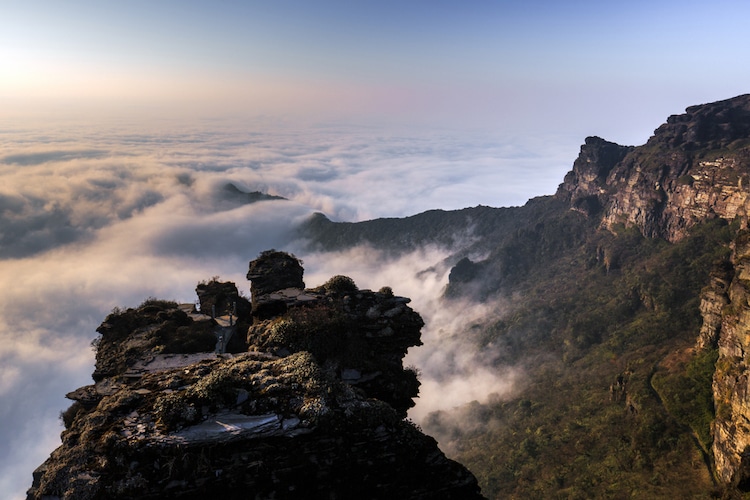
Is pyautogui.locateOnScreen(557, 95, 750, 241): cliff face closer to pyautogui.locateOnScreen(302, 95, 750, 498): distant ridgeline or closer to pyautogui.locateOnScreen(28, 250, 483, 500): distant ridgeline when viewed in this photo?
pyautogui.locateOnScreen(302, 95, 750, 498): distant ridgeline

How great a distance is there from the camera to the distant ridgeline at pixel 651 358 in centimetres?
7562

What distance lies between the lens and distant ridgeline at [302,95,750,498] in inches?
2977

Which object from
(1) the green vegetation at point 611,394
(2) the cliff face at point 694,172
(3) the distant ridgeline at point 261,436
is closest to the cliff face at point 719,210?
(2) the cliff face at point 694,172

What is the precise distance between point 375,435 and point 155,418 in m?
7.63

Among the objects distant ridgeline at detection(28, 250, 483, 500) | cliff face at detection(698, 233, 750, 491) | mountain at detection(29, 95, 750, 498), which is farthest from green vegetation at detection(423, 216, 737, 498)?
distant ridgeline at detection(28, 250, 483, 500)

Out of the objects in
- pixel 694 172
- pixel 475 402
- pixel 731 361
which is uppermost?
pixel 694 172

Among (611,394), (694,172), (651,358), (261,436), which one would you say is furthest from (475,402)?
(261,436)

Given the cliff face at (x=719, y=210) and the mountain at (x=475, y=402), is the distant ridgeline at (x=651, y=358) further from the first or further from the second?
the mountain at (x=475, y=402)

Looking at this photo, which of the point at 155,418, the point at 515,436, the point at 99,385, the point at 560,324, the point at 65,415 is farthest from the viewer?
the point at 560,324

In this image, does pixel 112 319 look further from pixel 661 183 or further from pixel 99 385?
pixel 661 183

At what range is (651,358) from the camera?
115 m

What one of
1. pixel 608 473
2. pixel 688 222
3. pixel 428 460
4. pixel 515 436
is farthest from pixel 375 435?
pixel 688 222

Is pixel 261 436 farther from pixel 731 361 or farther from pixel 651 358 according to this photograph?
pixel 651 358

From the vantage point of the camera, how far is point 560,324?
587ft
